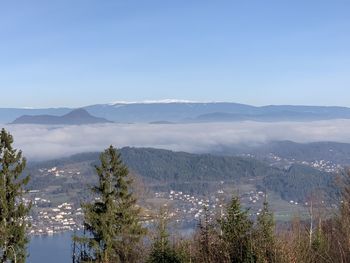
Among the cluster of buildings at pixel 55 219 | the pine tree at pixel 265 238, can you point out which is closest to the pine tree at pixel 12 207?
the pine tree at pixel 265 238

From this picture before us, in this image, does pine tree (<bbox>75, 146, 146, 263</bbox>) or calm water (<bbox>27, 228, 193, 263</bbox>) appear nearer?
pine tree (<bbox>75, 146, 146, 263</bbox>)

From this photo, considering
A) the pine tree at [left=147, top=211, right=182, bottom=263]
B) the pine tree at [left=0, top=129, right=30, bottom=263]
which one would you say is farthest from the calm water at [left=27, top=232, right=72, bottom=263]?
the pine tree at [left=147, top=211, right=182, bottom=263]

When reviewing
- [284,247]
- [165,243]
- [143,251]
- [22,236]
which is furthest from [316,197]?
[284,247]

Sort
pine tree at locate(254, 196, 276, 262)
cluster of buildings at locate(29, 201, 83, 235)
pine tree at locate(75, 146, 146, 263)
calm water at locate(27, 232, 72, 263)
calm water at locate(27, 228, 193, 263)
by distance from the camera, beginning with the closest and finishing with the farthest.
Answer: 1. pine tree at locate(254, 196, 276, 262)
2. pine tree at locate(75, 146, 146, 263)
3. calm water at locate(27, 228, 193, 263)
4. calm water at locate(27, 232, 72, 263)
5. cluster of buildings at locate(29, 201, 83, 235)

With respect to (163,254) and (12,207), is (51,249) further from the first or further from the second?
(163,254)

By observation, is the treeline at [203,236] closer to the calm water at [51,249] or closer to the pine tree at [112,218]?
the pine tree at [112,218]

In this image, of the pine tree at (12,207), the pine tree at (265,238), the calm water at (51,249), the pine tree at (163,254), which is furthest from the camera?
the calm water at (51,249)

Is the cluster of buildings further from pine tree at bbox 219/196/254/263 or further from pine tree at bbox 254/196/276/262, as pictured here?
pine tree at bbox 254/196/276/262
